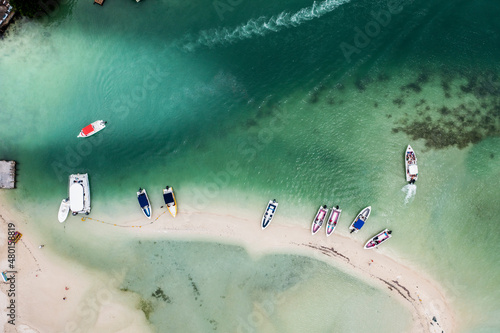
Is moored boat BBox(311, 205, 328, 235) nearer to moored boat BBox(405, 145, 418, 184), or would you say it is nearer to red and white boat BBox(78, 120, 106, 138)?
moored boat BBox(405, 145, 418, 184)

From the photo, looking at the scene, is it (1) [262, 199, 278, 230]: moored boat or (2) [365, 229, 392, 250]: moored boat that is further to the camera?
(1) [262, 199, 278, 230]: moored boat

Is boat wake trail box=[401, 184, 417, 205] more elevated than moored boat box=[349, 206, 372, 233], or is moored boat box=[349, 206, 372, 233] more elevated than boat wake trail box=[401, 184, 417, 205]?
boat wake trail box=[401, 184, 417, 205]

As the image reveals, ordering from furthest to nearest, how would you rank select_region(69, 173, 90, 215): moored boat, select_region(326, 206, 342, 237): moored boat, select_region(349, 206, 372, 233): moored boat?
select_region(69, 173, 90, 215): moored boat
select_region(326, 206, 342, 237): moored boat
select_region(349, 206, 372, 233): moored boat

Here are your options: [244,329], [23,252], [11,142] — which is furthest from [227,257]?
[11,142]

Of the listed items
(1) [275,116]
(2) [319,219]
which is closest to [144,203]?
(1) [275,116]

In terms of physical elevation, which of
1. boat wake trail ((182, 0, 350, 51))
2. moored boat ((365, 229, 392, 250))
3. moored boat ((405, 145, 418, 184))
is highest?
boat wake trail ((182, 0, 350, 51))

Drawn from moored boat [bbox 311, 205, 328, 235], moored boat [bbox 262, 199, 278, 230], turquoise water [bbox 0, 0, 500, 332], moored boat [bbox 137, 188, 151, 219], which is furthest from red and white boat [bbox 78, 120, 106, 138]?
moored boat [bbox 311, 205, 328, 235]
